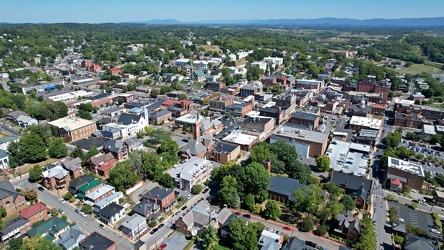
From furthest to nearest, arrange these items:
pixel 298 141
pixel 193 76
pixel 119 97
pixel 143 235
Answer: pixel 193 76, pixel 119 97, pixel 298 141, pixel 143 235

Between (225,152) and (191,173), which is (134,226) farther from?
(225,152)

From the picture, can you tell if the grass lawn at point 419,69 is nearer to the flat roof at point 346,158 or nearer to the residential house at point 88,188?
the flat roof at point 346,158

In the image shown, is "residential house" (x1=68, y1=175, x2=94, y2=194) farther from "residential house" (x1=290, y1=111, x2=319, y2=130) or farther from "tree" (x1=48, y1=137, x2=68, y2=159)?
"residential house" (x1=290, y1=111, x2=319, y2=130)

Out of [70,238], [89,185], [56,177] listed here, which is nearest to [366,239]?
[70,238]

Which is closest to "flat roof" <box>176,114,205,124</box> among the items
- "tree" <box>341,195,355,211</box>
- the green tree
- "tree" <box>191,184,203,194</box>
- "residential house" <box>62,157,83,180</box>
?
"tree" <box>191,184,203,194</box>

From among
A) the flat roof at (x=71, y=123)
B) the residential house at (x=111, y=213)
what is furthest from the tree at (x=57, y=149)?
the residential house at (x=111, y=213)

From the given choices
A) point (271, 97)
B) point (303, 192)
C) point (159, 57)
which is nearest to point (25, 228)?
point (303, 192)

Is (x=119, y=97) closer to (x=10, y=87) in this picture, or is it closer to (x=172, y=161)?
(x=10, y=87)
